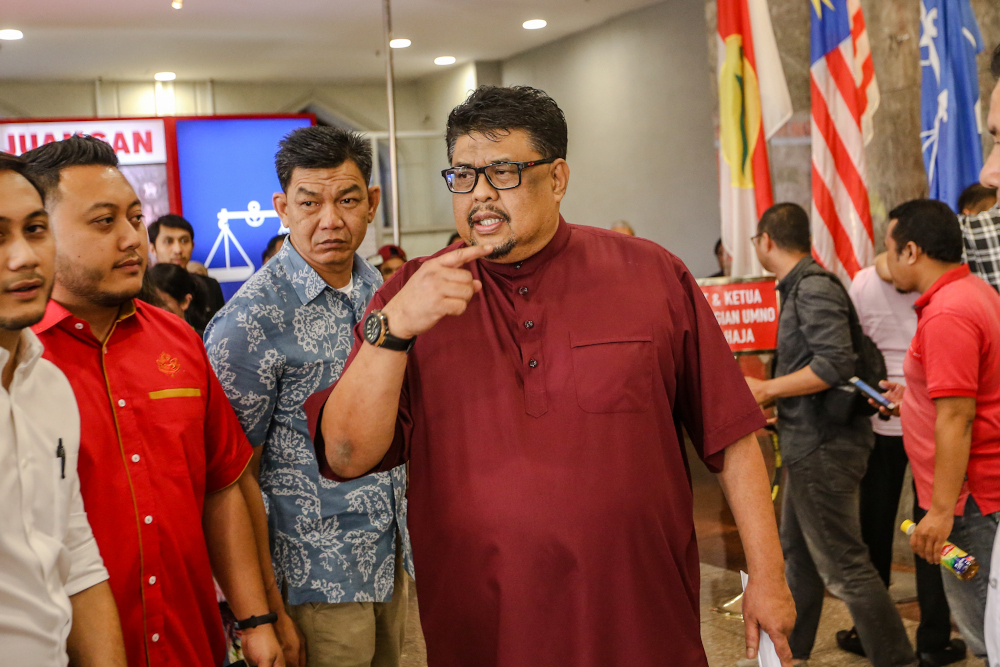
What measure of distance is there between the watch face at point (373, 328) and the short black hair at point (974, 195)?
138 inches

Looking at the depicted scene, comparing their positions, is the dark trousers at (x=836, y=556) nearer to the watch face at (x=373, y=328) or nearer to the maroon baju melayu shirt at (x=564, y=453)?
the maroon baju melayu shirt at (x=564, y=453)

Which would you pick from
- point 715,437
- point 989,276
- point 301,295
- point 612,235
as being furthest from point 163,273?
point 989,276

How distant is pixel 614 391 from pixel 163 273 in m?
2.92

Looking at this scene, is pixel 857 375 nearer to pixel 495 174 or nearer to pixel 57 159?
pixel 495 174

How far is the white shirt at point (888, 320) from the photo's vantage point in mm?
4203

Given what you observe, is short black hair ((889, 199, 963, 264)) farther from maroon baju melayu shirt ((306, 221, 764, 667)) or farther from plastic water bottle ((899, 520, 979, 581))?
maroon baju melayu shirt ((306, 221, 764, 667))

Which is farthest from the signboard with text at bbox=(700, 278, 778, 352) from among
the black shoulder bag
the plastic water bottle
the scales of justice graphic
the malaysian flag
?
the scales of justice graphic

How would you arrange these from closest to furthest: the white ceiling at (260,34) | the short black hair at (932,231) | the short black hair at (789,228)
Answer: the short black hair at (932,231)
the short black hair at (789,228)
the white ceiling at (260,34)

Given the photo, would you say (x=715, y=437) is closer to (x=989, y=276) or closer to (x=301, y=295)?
(x=301, y=295)

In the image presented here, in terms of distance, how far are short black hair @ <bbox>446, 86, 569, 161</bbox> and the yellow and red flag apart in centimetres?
308

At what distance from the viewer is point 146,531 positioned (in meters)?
1.82

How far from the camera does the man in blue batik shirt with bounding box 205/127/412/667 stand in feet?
7.59

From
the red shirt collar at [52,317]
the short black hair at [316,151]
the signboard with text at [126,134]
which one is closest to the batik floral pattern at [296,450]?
the short black hair at [316,151]

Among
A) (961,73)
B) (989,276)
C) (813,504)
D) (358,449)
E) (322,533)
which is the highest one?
(961,73)
